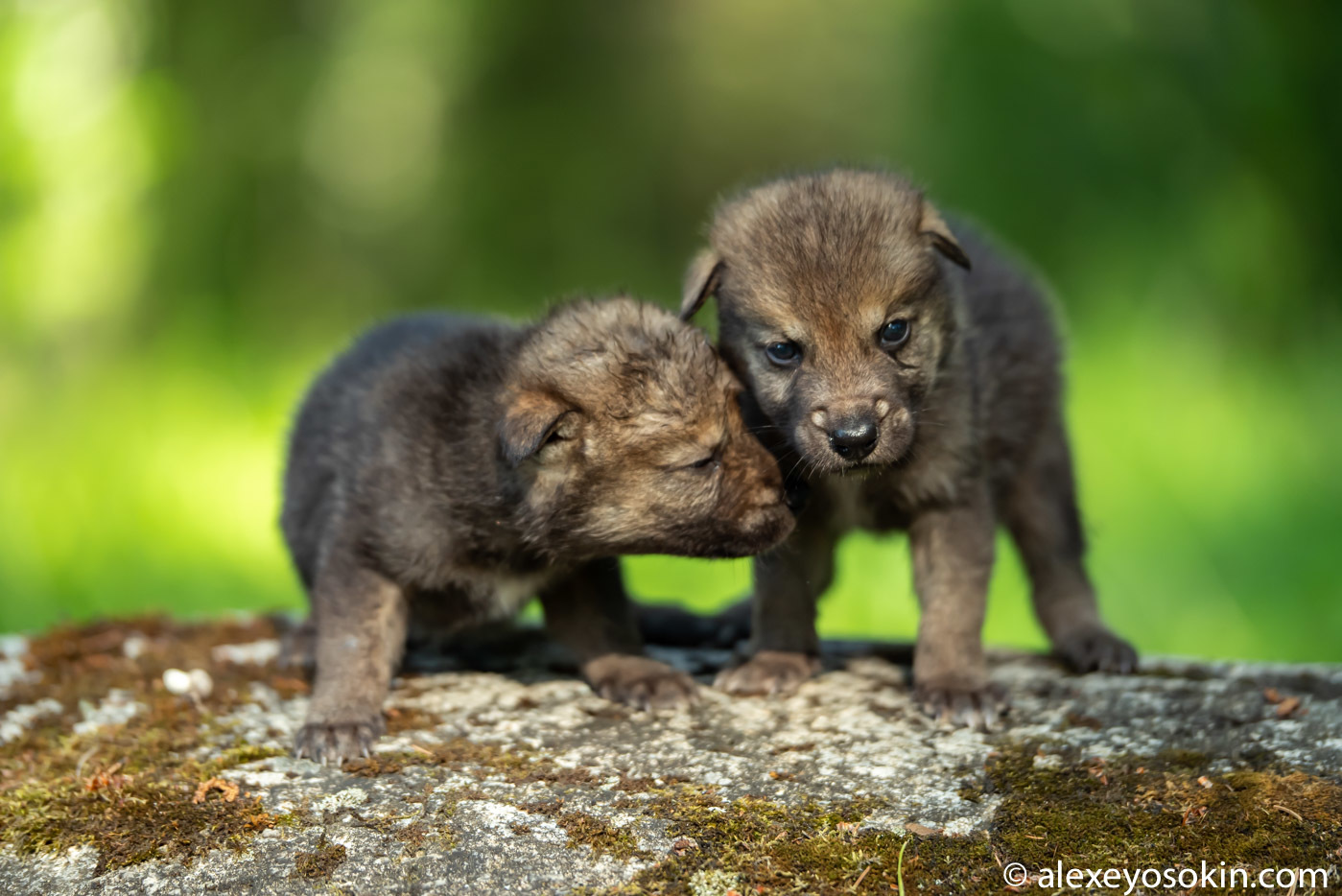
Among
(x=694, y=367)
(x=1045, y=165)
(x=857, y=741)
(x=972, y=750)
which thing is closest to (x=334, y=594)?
(x=694, y=367)

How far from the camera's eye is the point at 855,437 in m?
3.86

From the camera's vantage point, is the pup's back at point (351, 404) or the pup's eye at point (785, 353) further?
the pup's back at point (351, 404)

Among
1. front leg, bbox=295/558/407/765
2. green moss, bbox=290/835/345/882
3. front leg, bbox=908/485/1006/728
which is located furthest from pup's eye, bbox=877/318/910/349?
green moss, bbox=290/835/345/882

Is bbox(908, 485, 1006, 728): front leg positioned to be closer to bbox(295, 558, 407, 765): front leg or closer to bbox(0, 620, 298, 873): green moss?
bbox(295, 558, 407, 765): front leg

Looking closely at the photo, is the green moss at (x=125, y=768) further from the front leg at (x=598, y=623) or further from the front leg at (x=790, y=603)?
the front leg at (x=790, y=603)

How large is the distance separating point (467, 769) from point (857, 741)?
106 centimetres

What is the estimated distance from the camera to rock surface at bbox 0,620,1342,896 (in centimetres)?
307

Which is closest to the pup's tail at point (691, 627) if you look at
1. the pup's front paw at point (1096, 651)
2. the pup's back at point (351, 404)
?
the pup's front paw at point (1096, 651)

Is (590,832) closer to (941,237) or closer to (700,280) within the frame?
(700,280)

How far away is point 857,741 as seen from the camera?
12.4 feet

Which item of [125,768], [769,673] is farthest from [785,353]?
[125,768]

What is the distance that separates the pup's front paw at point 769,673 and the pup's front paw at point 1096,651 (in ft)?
2.92

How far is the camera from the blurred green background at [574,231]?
23.8 feet

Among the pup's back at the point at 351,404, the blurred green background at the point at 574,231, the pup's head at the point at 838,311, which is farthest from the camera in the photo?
the blurred green background at the point at 574,231
